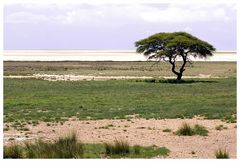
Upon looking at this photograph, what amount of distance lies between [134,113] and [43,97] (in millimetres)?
11520

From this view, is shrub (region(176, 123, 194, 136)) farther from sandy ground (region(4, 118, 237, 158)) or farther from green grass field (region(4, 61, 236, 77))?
green grass field (region(4, 61, 236, 77))

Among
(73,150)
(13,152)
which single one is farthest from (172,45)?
A: (13,152)

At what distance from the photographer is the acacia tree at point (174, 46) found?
52.3 meters

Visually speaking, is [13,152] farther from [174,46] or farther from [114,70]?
[114,70]

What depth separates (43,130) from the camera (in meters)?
18.8

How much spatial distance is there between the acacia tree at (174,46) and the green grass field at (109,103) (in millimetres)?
12949

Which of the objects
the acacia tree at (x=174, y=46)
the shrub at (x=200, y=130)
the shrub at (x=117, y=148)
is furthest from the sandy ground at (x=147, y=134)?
the acacia tree at (x=174, y=46)

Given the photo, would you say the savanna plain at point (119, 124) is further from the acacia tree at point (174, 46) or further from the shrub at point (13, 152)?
the acacia tree at point (174, 46)

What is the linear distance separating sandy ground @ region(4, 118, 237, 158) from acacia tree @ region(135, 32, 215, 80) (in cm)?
3088

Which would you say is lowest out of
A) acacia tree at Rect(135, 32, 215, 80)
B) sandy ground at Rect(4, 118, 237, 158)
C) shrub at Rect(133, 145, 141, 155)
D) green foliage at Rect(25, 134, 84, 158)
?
sandy ground at Rect(4, 118, 237, 158)

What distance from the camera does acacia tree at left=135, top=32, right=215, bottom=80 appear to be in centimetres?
5231

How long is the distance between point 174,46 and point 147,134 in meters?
35.3

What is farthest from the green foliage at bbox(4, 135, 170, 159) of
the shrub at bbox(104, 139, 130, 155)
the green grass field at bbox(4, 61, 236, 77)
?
the green grass field at bbox(4, 61, 236, 77)

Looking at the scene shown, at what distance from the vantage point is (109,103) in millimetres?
29344
